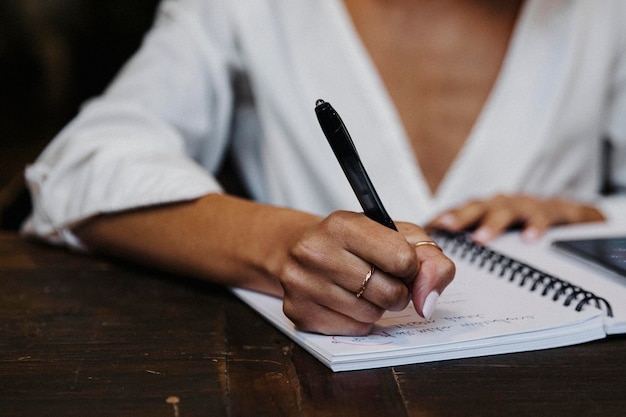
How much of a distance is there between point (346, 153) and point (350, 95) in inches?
23.3

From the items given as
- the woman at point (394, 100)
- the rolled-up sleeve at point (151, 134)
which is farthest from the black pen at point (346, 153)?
the woman at point (394, 100)

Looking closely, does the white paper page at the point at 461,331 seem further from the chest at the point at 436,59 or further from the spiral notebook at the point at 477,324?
the chest at the point at 436,59

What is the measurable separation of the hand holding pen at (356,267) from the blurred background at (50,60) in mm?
2543

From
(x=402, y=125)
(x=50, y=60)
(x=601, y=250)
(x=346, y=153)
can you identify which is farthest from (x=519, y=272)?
(x=50, y=60)

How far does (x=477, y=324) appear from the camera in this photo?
56 centimetres

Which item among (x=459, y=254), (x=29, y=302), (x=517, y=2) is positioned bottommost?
(x=29, y=302)

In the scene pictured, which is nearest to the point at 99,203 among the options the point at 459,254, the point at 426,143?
the point at 459,254

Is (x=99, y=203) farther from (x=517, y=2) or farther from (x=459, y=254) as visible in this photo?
(x=517, y=2)

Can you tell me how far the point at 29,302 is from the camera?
67 cm

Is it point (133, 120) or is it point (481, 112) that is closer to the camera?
point (133, 120)

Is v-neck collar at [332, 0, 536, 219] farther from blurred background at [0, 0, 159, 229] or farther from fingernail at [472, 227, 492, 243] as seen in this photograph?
blurred background at [0, 0, 159, 229]

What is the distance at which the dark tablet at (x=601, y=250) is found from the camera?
700mm

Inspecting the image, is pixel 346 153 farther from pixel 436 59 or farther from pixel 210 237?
pixel 436 59

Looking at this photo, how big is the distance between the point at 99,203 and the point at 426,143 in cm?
50
